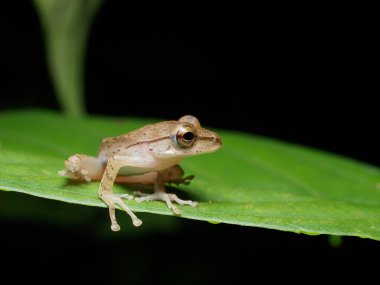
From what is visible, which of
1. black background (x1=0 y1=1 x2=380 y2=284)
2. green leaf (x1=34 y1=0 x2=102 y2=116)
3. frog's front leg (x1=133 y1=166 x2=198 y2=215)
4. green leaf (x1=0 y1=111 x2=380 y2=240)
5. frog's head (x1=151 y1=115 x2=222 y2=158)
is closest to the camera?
green leaf (x1=0 y1=111 x2=380 y2=240)

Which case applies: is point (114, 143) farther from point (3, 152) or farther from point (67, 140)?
point (67, 140)

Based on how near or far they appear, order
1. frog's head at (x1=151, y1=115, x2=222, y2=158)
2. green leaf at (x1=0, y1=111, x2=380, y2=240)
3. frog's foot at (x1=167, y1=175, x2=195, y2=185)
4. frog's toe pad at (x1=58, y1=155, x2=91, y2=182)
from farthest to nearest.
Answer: frog's foot at (x1=167, y1=175, x2=195, y2=185)
frog's head at (x1=151, y1=115, x2=222, y2=158)
frog's toe pad at (x1=58, y1=155, x2=91, y2=182)
green leaf at (x1=0, y1=111, x2=380, y2=240)

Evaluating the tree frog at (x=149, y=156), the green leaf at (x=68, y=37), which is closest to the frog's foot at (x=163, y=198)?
the tree frog at (x=149, y=156)

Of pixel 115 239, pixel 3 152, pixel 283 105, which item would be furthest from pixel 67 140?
pixel 283 105

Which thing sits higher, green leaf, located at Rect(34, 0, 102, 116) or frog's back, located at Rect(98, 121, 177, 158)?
green leaf, located at Rect(34, 0, 102, 116)

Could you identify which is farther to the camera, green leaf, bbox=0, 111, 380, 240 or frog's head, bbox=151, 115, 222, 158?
frog's head, bbox=151, 115, 222, 158

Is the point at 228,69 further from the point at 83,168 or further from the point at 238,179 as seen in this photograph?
the point at 83,168

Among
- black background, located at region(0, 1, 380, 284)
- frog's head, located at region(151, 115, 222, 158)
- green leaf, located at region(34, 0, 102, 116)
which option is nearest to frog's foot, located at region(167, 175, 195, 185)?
frog's head, located at region(151, 115, 222, 158)

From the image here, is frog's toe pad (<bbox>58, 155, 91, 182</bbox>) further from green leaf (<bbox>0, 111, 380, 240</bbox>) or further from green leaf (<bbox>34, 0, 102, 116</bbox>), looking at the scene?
green leaf (<bbox>34, 0, 102, 116</bbox>)
